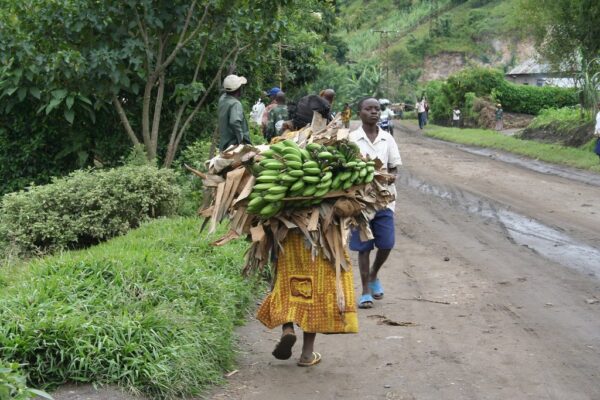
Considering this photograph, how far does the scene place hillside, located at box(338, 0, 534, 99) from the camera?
7788cm

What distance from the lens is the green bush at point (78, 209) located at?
1023 centimetres

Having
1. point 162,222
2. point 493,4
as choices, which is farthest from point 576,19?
point 493,4

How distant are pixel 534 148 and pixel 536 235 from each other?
1566 centimetres

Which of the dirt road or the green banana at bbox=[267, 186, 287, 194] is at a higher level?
the green banana at bbox=[267, 186, 287, 194]

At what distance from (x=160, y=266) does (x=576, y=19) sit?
22.3 metres

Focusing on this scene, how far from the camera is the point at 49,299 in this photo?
19.5ft

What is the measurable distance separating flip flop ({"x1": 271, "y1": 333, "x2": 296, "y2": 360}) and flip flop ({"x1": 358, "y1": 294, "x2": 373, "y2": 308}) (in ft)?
6.20

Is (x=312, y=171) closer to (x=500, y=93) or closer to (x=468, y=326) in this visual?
(x=468, y=326)

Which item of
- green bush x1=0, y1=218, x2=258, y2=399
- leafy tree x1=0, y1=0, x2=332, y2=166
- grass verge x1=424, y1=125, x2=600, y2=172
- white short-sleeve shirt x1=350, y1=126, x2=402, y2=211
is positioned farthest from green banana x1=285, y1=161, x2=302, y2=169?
grass verge x1=424, y1=125, x2=600, y2=172

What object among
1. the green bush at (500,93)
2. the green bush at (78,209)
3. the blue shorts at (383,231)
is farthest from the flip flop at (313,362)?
the green bush at (500,93)

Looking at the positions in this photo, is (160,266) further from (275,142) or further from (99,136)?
(99,136)

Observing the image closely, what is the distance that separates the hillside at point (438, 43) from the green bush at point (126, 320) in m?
64.2

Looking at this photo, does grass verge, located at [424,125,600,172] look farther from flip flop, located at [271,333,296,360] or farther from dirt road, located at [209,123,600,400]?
flip flop, located at [271,333,296,360]

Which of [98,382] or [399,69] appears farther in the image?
[399,69]
